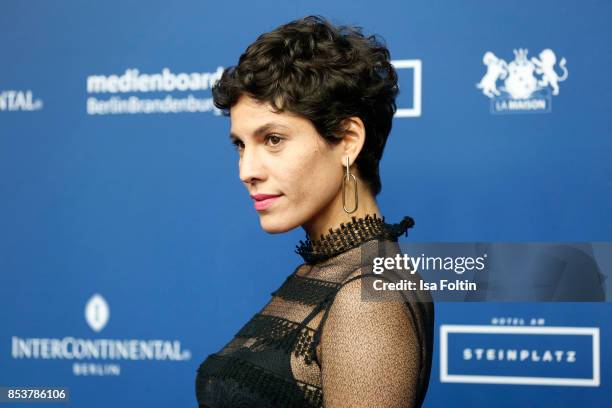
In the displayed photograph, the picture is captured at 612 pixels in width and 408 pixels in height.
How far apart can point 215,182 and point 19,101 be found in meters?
0.75

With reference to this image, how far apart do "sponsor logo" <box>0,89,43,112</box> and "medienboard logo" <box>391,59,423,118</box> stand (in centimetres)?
118

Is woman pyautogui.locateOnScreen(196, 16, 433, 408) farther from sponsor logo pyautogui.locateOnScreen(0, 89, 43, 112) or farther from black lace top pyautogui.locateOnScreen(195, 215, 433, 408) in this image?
sponsor logo pyautogui.locateOnScreen(0, 89, 43, 112)

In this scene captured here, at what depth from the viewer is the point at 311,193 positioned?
1.20 m

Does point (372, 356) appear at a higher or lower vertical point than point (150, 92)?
lower

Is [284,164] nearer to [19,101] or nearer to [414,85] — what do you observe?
[414,85]

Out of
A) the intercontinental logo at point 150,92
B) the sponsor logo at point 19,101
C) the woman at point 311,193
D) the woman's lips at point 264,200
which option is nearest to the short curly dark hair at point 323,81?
the woman at point 311,193

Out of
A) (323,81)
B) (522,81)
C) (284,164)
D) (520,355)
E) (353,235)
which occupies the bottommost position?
(520,355)

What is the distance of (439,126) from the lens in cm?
219

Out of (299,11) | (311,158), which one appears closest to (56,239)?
(299,11)

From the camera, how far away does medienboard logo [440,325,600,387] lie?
6.81ft

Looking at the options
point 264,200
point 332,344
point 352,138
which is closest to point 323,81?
point 352,138

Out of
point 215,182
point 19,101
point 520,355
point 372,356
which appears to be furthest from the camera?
point 19,101

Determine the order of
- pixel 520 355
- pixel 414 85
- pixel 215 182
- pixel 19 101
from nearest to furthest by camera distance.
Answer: pixel 520 355 < pixel 414 85 < pixel 215 182 < pixel 19 101

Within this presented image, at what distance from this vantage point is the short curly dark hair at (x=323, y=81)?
1.16 meters
